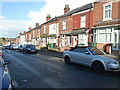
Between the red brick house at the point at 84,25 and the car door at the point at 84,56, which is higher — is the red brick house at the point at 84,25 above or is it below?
above

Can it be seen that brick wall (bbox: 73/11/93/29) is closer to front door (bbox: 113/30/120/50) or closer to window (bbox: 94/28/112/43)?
window (bbox: 94/28/112/43)

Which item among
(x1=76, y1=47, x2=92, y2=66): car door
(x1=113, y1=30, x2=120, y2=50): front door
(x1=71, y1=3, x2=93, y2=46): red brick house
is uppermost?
(x1=71, y1=3, x2=93, y2=46): red brick house

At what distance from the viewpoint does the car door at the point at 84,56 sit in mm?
7989

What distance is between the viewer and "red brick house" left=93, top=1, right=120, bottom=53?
14.3 meters

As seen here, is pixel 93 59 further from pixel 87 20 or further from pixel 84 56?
pixel 87 20

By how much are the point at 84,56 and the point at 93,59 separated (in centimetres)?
86

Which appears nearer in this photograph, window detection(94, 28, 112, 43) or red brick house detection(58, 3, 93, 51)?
window detection(94, 28, 112, 43)

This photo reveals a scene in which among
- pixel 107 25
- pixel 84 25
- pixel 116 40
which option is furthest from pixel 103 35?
pixel 84 25

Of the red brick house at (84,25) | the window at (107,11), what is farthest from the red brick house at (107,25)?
the red brick house at (84,25)

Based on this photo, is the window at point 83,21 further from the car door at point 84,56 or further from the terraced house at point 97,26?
the car door at point 84,56

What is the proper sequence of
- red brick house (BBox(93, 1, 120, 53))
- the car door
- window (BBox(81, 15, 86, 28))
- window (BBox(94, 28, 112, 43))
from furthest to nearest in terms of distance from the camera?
1. window (BBox(81, 15, 86, 28))
2. window (BBox(94, 28, 112, 43))
3. red brick house (BBox(93, 1, 120, 53))
4. the car door

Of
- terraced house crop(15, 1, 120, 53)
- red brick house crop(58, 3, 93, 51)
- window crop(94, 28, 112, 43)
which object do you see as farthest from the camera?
red brick house crop(58, 3, 93, 51)

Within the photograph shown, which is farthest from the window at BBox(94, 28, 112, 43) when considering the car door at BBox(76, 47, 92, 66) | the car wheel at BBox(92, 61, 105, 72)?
the car wheel at BBox(92, 61, 105, 72)

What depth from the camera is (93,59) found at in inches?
299
